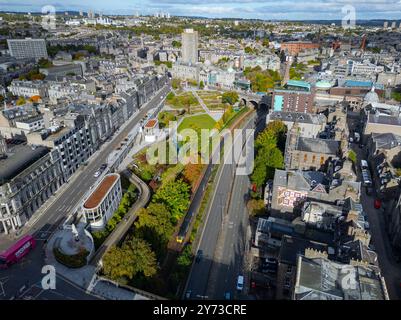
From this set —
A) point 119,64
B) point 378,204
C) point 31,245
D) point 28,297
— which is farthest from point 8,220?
point 119,64

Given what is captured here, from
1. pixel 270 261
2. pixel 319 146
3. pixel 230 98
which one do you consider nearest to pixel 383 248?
pixel 270 261

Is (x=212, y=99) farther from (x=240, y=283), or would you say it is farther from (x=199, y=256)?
(x=240, y=283)

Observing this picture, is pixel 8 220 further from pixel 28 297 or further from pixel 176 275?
pixel 176 275

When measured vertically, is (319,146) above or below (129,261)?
above

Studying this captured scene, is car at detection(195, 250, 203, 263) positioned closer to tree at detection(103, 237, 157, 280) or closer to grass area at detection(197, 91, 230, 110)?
tree at detection(103, 237, 157, 280)

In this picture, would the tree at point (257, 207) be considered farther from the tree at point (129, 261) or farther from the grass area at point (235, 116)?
the grass area at point (235, 116)
